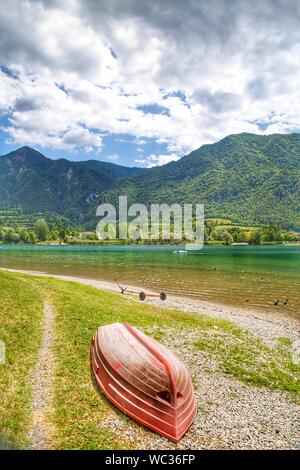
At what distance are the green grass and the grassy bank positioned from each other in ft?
0.43

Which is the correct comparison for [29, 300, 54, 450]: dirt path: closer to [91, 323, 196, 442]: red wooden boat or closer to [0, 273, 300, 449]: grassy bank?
[0, 273, 300, 449]: grassy bank

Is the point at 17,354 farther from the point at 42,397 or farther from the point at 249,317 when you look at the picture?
the point at 249,317

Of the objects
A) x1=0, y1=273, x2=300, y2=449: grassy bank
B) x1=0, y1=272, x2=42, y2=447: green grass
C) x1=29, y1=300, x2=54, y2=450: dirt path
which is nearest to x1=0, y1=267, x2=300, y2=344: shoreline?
x1=0, y1=273, x2=300, y2=449: grassy bank

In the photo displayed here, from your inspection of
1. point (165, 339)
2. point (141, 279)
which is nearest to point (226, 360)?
point (165, 339)

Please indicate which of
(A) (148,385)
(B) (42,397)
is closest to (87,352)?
(B) (42,397)

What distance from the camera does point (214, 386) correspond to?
15.3 metres

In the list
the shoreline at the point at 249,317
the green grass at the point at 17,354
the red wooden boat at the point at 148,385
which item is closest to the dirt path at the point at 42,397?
the green grass at the point at 17,354

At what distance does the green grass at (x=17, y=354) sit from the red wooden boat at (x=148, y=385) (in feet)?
12.1

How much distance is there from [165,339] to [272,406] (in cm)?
922

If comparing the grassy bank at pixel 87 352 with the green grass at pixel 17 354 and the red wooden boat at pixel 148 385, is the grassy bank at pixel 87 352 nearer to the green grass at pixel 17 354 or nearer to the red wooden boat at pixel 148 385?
the green grass at pixel 17 354

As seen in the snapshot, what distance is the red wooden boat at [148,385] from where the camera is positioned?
11.5 meters

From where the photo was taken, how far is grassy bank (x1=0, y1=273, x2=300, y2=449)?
11.2 metres

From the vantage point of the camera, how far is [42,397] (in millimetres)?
12781

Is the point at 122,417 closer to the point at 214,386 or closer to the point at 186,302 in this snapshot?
the point at 214,386
